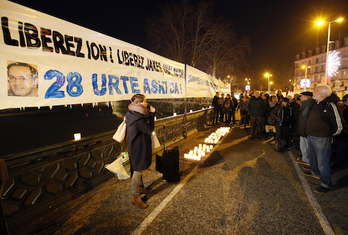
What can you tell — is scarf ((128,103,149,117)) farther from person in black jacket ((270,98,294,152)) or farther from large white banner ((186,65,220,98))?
person in black jacket ((270,98,294,152))

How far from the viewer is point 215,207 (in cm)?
304

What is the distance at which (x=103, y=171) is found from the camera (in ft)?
13.0

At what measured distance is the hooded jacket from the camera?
282 centimetres

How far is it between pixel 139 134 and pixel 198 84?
615cm

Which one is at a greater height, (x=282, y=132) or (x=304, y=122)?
(x=304, y=122)

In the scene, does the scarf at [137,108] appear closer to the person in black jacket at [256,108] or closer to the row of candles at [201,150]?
the row of candles at [201,150]

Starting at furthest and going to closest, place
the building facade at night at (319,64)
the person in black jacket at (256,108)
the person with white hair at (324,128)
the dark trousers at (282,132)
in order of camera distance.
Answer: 1. the building facade at night at (319,64)
2. the person in black jacket at (256,108)
3. the dark trousers at (282,132)
4. the person with white hair at (324,128)

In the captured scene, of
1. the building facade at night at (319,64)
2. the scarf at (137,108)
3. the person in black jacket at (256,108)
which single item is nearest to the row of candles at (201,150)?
the person in black jacket at (256,108)

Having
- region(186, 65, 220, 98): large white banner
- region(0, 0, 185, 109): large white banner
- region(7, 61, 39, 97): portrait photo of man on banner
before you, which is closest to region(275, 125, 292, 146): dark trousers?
region(186, 65, 220, 98): large white banner

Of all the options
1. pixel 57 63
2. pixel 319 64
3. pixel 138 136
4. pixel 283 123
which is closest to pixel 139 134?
pixel 138 136

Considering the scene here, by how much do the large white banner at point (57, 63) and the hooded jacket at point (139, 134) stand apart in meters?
1.15

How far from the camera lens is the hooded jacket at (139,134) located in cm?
282

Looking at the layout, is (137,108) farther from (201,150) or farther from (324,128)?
(201,150)

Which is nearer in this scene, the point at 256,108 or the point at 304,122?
the point at 304,122
